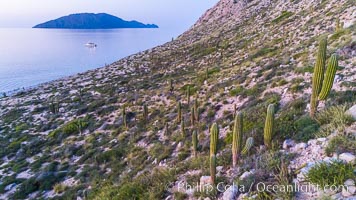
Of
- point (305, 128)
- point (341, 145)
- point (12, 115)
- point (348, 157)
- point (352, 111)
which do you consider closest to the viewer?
point (348, 157)

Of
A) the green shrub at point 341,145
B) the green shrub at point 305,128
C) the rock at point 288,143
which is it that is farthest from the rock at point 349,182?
the rock at point 288,143

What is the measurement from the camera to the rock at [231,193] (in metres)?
5.54

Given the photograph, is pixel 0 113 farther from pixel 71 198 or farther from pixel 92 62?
pixel 92 62

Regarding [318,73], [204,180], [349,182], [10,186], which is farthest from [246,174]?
[10,186]

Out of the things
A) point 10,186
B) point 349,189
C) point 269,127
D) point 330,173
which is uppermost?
point 269,127

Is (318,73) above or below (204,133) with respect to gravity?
above

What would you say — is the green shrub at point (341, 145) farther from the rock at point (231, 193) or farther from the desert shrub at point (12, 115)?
the desert shrub at point (12, 115)

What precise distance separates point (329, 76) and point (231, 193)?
3.90 m

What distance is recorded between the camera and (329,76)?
6906mm

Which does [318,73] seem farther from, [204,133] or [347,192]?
[204,133]

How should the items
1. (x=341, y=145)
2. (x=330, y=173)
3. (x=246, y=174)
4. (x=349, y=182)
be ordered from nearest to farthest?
(x=349, y=182) < (x=330, y=173) < (x=341, y=145) < (x=246, y=174)

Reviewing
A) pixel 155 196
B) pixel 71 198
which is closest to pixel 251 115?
pixel 155 196

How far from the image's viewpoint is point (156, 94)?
20.7 metres

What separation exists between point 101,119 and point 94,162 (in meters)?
6.09
